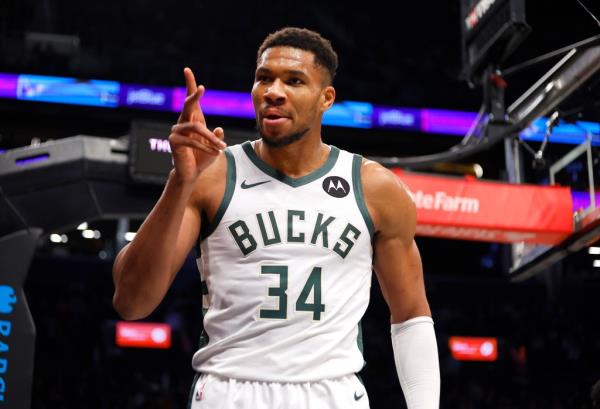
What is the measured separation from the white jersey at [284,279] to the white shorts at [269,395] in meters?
0.03

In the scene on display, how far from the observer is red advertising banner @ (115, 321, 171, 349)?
15289mm

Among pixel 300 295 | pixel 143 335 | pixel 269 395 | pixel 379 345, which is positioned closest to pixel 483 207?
pixel 300 295

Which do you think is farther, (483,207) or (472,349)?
(472,349)

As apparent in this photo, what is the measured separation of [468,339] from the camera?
15898mm

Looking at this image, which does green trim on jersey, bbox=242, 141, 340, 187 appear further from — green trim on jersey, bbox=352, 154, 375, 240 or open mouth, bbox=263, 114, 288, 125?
open mouth, bbox=263, 114, 288, 125

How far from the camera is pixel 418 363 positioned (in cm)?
271

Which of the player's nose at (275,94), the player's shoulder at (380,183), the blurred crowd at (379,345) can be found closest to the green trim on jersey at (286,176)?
the player's shoulder at (380,183)

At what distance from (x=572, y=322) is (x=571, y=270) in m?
2.08

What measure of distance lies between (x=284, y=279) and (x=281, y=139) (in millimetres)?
435

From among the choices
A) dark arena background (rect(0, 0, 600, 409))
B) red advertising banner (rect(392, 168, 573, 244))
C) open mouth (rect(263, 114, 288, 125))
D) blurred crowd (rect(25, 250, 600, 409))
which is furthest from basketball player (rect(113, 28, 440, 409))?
blurred crowd (rect(25, 250, 600, 409))

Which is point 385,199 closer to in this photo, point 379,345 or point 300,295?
point 300,295

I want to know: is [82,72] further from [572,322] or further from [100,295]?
[572,322]

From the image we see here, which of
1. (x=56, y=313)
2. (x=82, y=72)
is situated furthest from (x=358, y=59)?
(x=56, y=313)

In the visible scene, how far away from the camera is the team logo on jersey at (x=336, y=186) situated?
2625 mm
